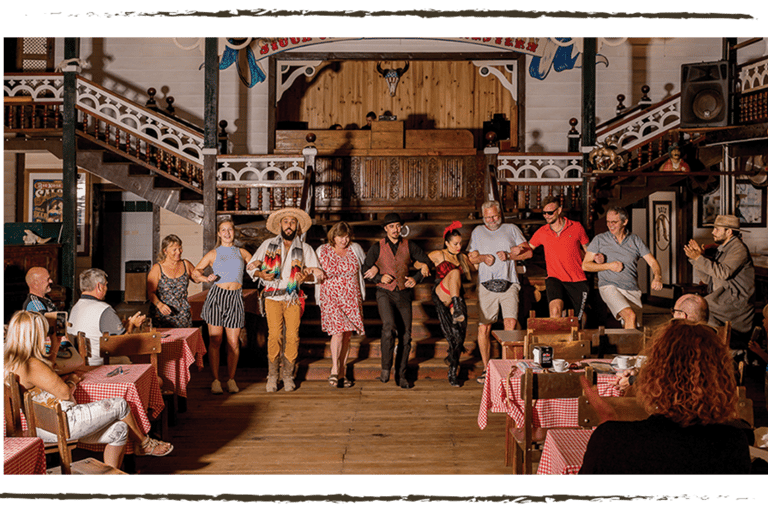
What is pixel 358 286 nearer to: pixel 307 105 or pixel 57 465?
pixel 57 465

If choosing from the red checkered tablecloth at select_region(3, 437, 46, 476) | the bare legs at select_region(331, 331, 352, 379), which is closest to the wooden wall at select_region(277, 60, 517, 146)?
the bare legs at select_region(331, 331, 352, 379)

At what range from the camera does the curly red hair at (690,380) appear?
224cm

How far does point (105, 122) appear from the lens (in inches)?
295

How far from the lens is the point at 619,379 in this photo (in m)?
3.49

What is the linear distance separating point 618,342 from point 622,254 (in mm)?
1395

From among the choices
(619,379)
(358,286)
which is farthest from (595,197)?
(619,379)

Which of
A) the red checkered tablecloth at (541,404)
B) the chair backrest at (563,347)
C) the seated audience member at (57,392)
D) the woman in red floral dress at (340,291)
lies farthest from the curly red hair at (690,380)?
the woman in red floral dress at (340,291)

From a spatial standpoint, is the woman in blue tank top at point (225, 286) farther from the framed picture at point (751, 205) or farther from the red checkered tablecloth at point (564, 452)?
the framed picture at point (751, 205)

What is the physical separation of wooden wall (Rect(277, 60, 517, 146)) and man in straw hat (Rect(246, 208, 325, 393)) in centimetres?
509

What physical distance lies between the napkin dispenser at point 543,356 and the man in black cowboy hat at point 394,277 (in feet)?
6.63

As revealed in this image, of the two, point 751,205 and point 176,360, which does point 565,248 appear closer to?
point 176,360

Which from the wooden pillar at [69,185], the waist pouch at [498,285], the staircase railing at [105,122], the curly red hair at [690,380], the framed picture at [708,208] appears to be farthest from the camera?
the framed picture at [708,208]

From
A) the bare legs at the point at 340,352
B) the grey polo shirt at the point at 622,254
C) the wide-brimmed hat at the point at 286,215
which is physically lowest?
the bare legs at the point at 340,352

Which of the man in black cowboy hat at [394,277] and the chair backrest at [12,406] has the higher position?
the man in black cowboy hat at [394,277]
